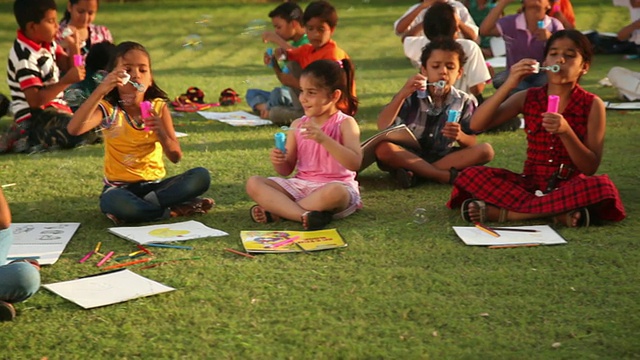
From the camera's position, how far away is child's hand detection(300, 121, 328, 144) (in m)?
4.27

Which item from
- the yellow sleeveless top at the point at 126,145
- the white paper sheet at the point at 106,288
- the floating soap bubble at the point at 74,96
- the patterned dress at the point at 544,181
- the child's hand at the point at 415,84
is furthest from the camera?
the floating soap bubble at the point at 74,96

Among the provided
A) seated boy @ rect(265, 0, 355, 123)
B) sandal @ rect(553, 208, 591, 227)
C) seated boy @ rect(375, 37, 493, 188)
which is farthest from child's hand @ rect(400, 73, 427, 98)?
seated boy @ rect(265, 0, 355, 123)

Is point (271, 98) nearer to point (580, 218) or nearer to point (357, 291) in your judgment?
point (580, 218)

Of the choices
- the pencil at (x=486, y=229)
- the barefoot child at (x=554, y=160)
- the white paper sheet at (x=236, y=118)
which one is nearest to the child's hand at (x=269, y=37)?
the white paper sheet at (x=236, y=118)

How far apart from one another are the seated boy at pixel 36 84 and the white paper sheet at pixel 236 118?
3.87 ft

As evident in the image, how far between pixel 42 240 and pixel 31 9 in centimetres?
262

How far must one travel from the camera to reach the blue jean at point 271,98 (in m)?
7.38

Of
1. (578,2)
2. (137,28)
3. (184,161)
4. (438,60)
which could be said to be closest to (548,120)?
(438,60)

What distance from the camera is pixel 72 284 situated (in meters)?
3.49

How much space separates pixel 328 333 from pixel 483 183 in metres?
1.74

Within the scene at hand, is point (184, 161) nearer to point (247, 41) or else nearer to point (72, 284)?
point (72, 284)

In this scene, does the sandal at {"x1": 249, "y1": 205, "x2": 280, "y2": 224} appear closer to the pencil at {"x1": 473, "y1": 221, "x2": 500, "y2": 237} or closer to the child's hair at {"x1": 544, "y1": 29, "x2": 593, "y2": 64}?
the pencil at {"x1": 473, "y1": 221, "x2": 500, "y2": 237}

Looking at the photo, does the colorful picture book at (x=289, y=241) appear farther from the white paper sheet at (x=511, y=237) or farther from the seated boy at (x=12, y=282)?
the seated boy at (x=12, y=282)

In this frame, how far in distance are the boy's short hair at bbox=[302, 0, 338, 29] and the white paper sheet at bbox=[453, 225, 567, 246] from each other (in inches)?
111
